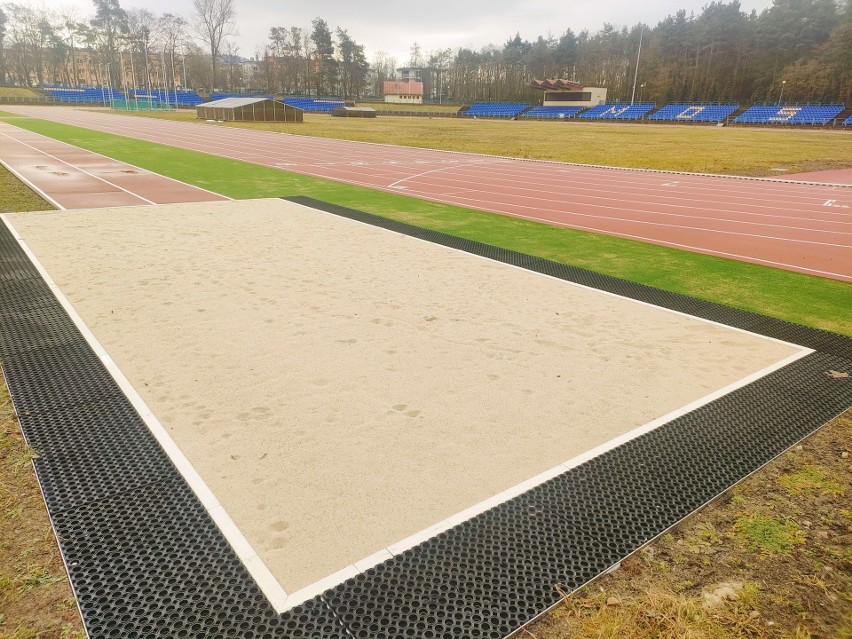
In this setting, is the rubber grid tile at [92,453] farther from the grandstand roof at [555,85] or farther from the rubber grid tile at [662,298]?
the grandstand roof at [555,85]

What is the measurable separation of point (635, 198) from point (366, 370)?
38.0 feet

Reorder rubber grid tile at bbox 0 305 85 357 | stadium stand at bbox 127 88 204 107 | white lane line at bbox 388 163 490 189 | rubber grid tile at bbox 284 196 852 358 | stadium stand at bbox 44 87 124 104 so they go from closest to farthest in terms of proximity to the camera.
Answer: rubber grid tile at bbox 0 305 85 357
rubber grid tile at bbox 284 196 852 358
white lane line at bbox 388 163 490 189
stadium stand at bbox 127 88 204 107
stadium stand at bbox 44 87 124 104

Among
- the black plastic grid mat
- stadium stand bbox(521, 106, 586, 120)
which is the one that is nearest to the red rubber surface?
the black plastic grid mat

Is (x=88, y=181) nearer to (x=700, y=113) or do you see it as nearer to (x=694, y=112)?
(x=700, y=113)

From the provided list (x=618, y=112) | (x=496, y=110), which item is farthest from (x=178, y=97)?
(x=618, y=112)

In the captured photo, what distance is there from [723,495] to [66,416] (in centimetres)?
397

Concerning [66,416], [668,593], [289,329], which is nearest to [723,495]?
[668,593]

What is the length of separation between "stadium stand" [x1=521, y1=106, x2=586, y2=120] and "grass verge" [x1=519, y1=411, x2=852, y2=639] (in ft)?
256

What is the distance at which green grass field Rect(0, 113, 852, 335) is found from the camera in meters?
6.44

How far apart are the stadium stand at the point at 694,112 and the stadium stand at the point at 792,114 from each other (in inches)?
91.1

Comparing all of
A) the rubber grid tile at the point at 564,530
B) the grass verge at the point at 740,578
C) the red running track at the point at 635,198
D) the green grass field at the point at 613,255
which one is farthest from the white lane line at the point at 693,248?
the grass verge at the point at 740,578

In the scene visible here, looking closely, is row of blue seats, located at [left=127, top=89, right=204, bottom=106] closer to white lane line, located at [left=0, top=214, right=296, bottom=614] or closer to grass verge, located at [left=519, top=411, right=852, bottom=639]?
white lane line, located at [left=0, top=214, right=296, bottom=614]

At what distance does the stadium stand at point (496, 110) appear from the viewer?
80438 millimetres

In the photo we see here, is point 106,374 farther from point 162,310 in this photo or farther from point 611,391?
point 611,391
